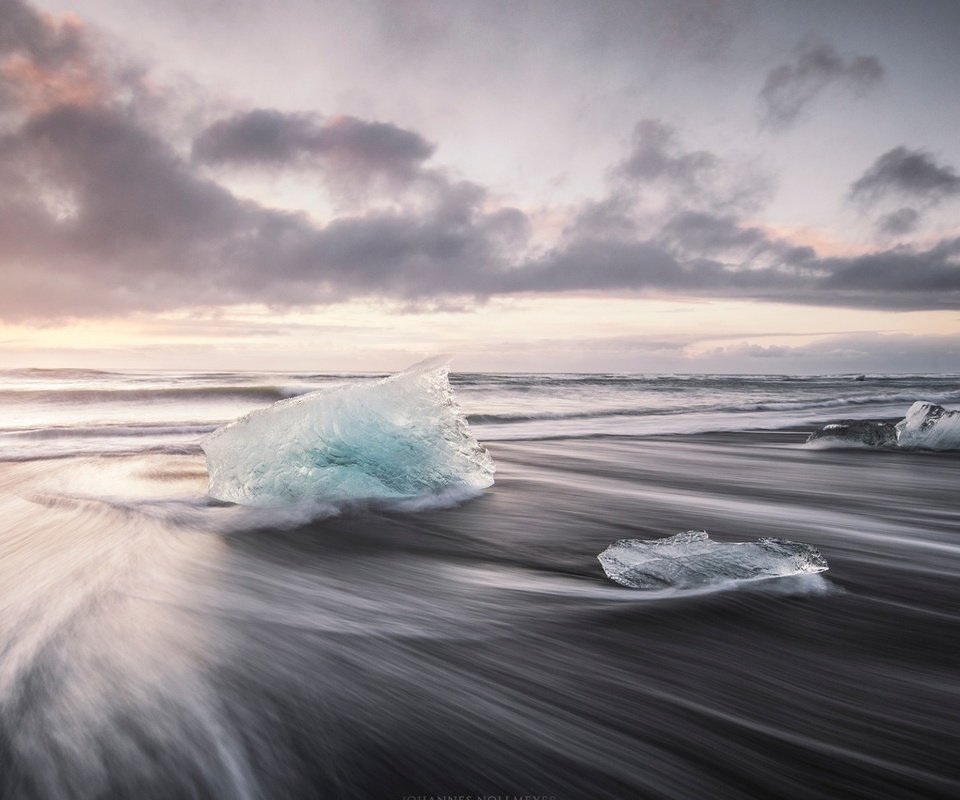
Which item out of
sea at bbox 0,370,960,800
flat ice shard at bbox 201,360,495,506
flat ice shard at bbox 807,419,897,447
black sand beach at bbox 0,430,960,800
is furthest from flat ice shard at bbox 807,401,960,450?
flat ice shard at bbox 201,360,495,506

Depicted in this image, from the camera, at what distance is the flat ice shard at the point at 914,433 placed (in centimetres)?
629

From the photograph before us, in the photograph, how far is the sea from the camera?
1.11 m

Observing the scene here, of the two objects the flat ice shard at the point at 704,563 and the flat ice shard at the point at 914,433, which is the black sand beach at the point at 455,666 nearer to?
the flat ice shard at the point at 704,563

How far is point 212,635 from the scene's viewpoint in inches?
65.9

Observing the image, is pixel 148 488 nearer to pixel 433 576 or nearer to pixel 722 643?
pixel 433 576

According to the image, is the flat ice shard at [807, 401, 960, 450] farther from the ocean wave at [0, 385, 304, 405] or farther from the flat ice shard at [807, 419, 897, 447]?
the ocean wave at [0, 385, 304, 405]

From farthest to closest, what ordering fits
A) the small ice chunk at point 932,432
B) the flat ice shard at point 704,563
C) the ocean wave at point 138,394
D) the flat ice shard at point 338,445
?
the ocean wave at point 138,394, the small ice chunk at point 932,432, the flat ice shard at point 338,445, the flat ice shard at point 704,563

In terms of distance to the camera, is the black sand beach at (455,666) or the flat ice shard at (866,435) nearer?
the black sand beach at (455,666)

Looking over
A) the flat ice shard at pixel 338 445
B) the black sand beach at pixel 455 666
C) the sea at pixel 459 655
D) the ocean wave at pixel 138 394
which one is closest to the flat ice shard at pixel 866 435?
the sea at pixel 459 655

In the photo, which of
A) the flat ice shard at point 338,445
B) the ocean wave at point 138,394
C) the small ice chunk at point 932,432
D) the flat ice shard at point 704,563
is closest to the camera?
the flat ice shard at point 704,563

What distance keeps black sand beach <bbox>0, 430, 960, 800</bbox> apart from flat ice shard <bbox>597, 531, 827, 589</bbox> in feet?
0.20

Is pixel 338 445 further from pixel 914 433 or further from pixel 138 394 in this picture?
pixel 138 394

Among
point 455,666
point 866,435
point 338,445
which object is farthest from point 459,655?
point 866,435

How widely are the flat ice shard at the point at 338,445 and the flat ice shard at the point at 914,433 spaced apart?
5100 mm
